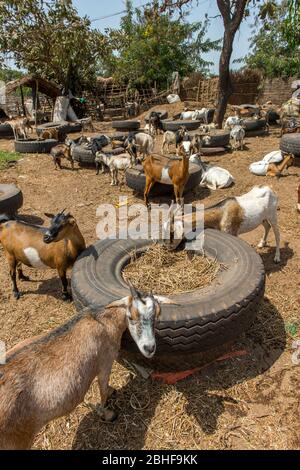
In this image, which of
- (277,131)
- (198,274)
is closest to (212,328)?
(198,274)

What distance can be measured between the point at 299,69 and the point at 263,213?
26268 mm

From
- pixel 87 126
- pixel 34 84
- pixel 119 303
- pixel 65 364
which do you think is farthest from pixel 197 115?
pixel 65 364

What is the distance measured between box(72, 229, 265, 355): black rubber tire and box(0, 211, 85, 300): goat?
0.38 m

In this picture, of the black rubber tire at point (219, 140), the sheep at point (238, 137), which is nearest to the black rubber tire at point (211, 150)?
the black rubber tire at point (219, 140)

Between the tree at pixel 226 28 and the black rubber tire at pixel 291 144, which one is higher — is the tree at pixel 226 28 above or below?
above

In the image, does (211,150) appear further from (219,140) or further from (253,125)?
(253,125)

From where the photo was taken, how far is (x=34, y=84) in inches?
888

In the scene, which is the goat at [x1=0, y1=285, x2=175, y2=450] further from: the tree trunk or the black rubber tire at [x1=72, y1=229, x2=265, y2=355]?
the tree trunk

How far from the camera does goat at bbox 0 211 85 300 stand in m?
3.97

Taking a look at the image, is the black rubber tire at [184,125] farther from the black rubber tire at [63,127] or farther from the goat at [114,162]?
the goat at [114,162]

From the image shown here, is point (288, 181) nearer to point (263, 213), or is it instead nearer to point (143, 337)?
point (263, 213)

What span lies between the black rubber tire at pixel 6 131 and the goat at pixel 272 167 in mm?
13913

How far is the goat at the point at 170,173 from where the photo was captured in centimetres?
719

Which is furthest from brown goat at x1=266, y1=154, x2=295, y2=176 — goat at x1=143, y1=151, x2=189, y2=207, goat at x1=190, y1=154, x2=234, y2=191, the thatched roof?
the thatched roof
